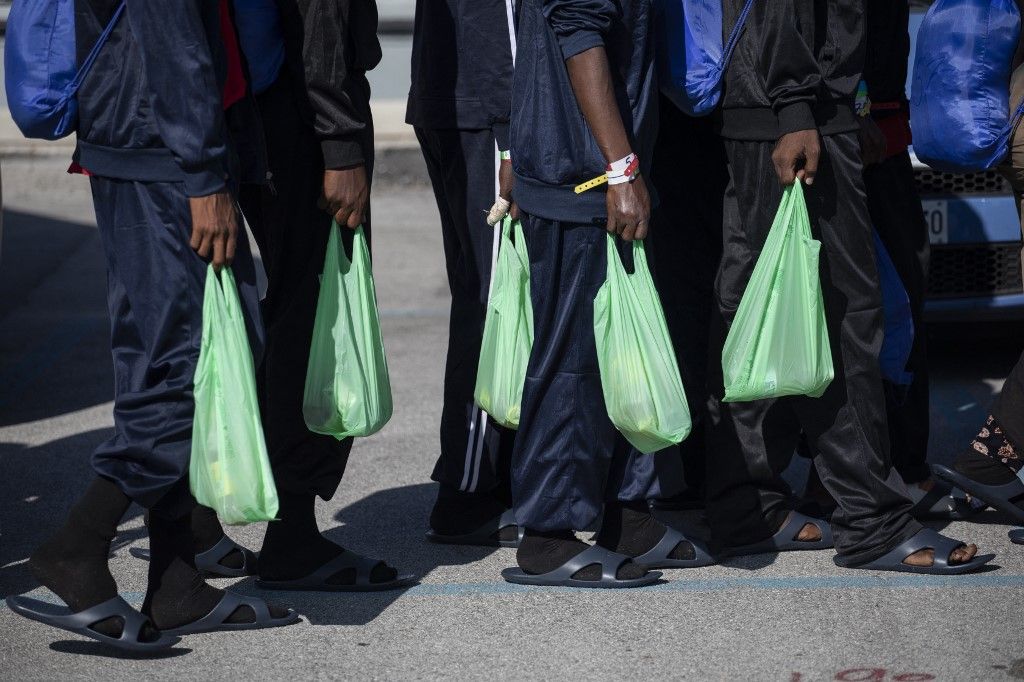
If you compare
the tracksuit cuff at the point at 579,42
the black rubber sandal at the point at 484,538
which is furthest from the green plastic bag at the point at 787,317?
the black rubber sandal at the point at 484,538

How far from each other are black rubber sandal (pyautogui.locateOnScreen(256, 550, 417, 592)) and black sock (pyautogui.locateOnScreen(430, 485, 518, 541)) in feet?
1.43

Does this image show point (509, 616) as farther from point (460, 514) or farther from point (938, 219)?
point (938, 219)

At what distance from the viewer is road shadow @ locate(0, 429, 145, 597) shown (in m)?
4.30

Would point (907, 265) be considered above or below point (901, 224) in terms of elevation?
below

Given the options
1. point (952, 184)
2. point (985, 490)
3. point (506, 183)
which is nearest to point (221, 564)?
point (506, 183)

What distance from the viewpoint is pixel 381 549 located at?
444 centimetres

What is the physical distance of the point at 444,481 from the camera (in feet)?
14.6

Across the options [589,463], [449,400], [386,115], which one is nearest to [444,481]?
[449,400]

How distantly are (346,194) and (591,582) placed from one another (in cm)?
128

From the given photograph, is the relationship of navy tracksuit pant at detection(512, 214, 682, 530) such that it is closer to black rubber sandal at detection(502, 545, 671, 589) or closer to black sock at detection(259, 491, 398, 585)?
black rubber sandal at detection(502, 545, 671, 589)

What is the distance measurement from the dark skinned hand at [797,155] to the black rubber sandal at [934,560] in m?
1.08

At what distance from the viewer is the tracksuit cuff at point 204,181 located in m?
3.39

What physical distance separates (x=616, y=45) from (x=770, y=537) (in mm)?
1578

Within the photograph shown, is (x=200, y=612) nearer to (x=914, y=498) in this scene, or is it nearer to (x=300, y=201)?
(x=300, y=201)
